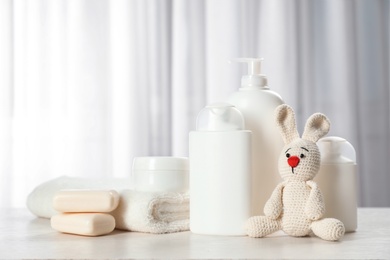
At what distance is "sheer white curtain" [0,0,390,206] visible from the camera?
219 cm

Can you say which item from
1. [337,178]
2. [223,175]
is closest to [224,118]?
[223,175]

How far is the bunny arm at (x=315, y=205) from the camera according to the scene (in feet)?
2.46

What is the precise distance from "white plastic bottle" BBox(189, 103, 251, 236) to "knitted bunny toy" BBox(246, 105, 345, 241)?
3cm

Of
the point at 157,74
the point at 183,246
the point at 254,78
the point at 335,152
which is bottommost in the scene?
the point at 183,246

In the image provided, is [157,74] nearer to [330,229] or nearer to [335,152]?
[335,152]

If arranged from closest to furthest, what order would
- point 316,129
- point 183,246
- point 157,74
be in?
point 183,246
point 316,129
point 157,74

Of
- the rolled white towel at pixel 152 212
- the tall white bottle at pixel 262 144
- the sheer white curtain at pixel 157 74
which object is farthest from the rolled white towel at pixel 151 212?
the sheer white curtain at pixel 157 74

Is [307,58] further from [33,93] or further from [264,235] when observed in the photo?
[264,235]

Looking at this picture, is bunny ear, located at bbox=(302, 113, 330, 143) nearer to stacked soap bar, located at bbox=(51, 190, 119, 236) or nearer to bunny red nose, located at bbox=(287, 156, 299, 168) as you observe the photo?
bunny red nose, located at bbox=(287, 156, 299, 168)

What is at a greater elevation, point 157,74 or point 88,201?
point 157,74

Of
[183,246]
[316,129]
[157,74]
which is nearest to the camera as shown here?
[183,246]

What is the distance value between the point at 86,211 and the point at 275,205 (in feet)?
0.82

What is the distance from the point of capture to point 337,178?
0.83 m

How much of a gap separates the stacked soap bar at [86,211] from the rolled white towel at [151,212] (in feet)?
0.07
